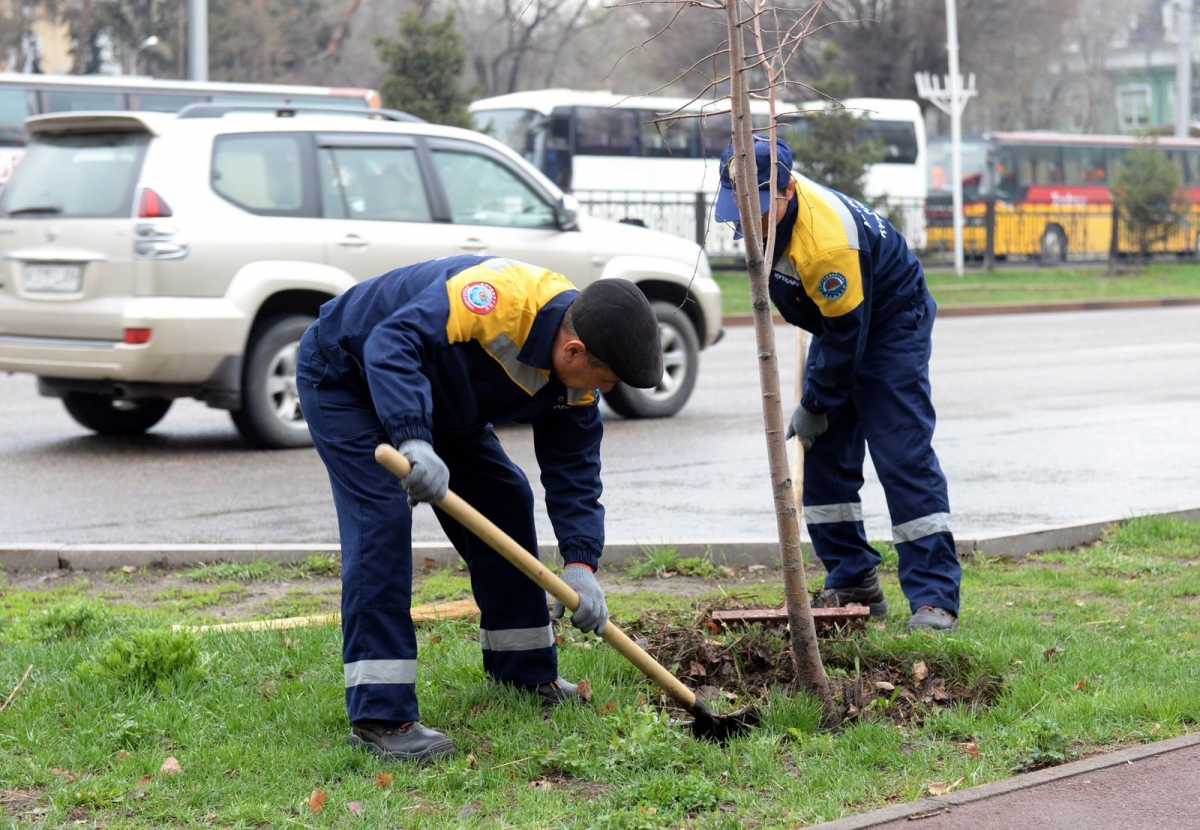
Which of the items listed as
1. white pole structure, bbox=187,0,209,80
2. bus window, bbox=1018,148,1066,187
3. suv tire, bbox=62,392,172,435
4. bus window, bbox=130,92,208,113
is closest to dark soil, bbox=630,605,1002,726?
suv tire, bbox=62,392,172,435

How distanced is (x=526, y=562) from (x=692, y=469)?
210 inches

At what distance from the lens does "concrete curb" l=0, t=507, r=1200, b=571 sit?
6.62 m

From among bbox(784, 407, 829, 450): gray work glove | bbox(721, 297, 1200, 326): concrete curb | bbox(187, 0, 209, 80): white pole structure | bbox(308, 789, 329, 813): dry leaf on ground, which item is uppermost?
bbox(187, 0, 209, 80): white pole structure

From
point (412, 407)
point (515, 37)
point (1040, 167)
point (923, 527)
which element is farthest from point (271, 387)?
point (515, 37)

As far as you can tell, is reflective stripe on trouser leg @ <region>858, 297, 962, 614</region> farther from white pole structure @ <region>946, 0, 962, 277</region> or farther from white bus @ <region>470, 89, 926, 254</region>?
white pole structure @ <region>946, 0, 962, 277</region>

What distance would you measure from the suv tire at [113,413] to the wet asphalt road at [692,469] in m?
0.12

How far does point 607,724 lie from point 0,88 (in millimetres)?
23943

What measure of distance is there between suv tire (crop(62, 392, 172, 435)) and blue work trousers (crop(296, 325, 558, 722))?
20.9 feet

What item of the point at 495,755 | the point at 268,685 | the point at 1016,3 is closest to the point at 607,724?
the point at 495,755

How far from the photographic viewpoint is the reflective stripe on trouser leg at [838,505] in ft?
18.9

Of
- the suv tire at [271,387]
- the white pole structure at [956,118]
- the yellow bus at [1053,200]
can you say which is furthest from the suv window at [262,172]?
the yellow bus at [1053,200]

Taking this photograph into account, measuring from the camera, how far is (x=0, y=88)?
2552 cm

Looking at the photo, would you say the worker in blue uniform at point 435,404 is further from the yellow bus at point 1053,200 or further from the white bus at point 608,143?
the yellow bus at point 1053,200

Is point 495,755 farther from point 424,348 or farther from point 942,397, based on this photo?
point 942,397
